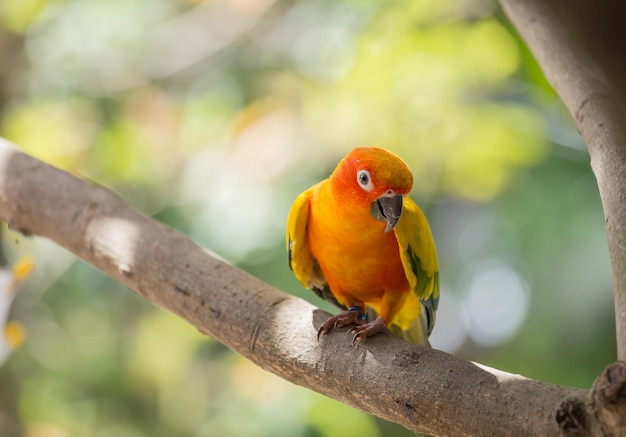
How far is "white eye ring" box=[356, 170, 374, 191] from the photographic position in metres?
2.04

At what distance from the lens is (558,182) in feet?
19.2

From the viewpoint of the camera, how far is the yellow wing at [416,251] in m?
2.13

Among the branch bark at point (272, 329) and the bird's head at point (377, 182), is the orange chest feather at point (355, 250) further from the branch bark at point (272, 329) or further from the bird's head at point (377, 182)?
the branch bark at point (272, 329)

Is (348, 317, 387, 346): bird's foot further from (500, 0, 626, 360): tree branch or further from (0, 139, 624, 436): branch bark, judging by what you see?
(500, 0, 626, 360): tree branch

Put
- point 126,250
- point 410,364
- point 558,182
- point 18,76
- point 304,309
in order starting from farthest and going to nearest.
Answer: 1. point 558,182
2. point 18,76
3. point 126,250
4. point 304,309
5. point 410,364

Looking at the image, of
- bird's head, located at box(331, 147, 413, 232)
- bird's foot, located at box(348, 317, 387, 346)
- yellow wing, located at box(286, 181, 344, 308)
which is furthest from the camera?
yellow wing, located at box(286, 181, 344, 308)

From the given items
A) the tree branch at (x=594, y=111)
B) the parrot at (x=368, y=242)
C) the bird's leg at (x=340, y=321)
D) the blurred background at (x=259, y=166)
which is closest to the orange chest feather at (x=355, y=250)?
the parrot at (x=368, y=242)

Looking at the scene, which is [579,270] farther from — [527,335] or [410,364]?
[410,364]

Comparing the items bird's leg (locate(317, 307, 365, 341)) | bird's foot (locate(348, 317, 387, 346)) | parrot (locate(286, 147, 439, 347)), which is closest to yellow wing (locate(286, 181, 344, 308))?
parrot (locate(286, 147, 439, 347))

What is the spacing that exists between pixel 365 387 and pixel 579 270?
4.48 m

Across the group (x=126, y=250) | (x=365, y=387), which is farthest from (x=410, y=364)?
(x=126, y=250)

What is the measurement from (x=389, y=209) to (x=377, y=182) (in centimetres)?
10

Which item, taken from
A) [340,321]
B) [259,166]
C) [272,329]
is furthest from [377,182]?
[259,166]

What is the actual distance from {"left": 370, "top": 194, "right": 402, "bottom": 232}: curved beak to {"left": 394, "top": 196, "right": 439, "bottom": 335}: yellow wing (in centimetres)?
7
